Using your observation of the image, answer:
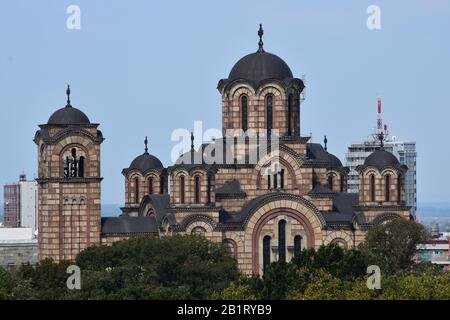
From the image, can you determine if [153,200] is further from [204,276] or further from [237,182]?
[204,276]

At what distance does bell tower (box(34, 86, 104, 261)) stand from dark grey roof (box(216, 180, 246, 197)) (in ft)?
19.5

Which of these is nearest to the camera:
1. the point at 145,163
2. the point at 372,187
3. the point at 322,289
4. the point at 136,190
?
the point at 322,289

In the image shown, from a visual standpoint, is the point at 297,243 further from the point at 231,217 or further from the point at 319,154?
the point at 319,154

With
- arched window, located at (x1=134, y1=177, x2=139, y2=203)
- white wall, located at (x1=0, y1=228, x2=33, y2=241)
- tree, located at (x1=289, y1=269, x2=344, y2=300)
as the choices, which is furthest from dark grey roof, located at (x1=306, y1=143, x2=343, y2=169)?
white wall, located at (x1=0, y1=228, x2=33, y2=241)

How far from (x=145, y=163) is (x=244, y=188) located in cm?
1117

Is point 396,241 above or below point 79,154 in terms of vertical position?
below

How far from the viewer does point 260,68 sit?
347 ft

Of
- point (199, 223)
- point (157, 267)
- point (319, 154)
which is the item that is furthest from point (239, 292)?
point (319, 154)

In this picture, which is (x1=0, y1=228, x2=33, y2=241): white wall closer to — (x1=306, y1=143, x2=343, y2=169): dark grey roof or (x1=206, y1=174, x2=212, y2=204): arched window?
(x1=306, y1=143, x2=343, y2=169): dark grey roof

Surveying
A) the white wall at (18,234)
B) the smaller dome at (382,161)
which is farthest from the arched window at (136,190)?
the white wall at (18,234)

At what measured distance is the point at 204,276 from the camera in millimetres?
93938

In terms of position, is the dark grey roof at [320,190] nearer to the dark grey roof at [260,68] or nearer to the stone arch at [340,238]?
the stone arch at [340,238]
